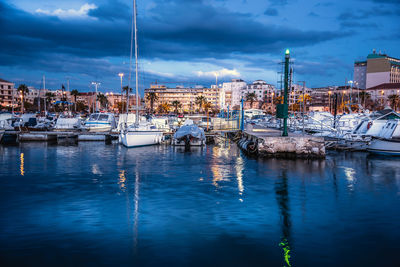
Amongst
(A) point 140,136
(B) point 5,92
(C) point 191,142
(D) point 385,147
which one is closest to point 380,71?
(D) point 385,147

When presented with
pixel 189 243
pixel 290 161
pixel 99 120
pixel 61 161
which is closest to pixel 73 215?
pixel 189 243

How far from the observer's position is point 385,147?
2517cm

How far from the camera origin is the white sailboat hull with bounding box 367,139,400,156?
2475cm

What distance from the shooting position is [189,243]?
8.25m

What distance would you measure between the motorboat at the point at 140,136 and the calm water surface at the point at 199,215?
30.2ft

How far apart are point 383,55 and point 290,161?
173 meters

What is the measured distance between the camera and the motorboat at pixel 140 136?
96.5 ft

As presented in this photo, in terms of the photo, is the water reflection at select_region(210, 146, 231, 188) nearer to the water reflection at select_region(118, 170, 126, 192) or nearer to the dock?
the water reflection at select_region(118, 170, 126, 192)

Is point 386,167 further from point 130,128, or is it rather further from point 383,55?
point 383,55

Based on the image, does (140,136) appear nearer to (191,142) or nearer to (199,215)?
(191,142)

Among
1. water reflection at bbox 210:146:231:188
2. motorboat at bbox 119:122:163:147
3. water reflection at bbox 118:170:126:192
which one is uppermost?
motorboat at bbox 119:122:163:147

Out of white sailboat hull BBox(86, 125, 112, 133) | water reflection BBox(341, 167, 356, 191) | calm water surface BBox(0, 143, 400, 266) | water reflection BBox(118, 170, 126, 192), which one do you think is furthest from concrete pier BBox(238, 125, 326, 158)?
white sailboat hull BBox(86, 125, 112, 133)

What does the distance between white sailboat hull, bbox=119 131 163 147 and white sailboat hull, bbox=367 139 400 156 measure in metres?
17.8

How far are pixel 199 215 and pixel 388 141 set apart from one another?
65.2 feet
